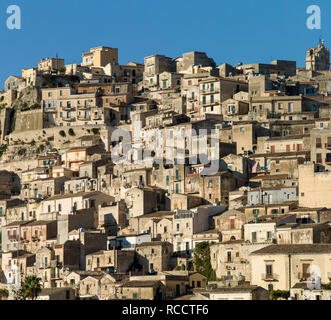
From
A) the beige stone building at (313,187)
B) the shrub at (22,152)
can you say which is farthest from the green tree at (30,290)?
the shrub at (22,152)

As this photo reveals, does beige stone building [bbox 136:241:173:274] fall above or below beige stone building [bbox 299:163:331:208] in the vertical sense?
below

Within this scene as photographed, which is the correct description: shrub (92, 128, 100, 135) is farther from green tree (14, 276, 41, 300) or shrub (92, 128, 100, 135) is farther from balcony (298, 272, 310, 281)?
balcony (298, 272, 310, 281)

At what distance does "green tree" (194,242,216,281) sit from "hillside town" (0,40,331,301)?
0.08 m

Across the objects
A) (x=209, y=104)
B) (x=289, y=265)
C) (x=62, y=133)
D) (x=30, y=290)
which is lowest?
(x=30, y=290)

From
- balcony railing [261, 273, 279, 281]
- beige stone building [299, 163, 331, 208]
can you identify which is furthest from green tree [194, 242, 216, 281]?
beige stone building [299, 163, 331, 208]

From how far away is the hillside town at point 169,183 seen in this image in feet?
183

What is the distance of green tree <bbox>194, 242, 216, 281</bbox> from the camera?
5822 centimetres

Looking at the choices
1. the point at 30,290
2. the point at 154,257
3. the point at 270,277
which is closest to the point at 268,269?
the point at 270,277

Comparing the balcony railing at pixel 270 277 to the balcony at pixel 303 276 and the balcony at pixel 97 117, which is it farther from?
the balcony at pixel 97 117

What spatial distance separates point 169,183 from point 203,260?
44.3 feet

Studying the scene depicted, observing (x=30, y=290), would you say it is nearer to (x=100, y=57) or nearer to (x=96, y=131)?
(x=96, y=131)

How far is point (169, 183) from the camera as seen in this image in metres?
72.0

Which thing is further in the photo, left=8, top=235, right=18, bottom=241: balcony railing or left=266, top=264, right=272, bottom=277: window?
left=8, top=235, right=18, bottom=241: balcony railing

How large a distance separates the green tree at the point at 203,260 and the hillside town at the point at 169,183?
83 mm
